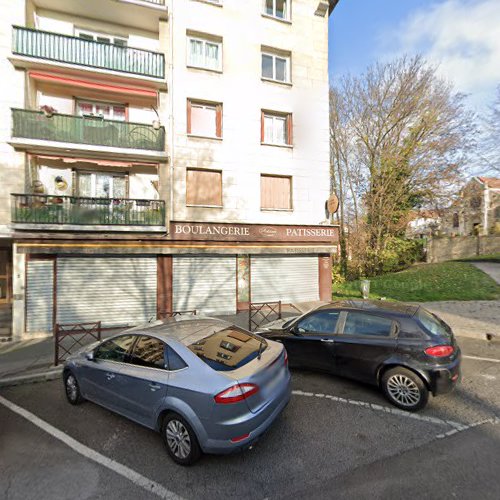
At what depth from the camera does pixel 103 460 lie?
10.0ft

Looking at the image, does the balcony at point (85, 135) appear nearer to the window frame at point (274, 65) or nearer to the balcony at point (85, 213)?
the balcony at point (85, 213)

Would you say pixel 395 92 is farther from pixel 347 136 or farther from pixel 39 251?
pixel 39 251

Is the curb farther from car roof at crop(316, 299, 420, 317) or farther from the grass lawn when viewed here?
the grass lawn

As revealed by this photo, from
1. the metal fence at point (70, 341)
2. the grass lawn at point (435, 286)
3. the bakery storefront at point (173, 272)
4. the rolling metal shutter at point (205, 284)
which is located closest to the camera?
the metal fence at point (70, 341)

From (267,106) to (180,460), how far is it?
12.2 m

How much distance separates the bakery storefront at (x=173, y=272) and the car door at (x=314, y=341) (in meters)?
5.96

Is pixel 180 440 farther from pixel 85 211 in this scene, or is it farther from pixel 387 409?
pixel 85 211

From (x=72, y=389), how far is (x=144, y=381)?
1993 millimetres

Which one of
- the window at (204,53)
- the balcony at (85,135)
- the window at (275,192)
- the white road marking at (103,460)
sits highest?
the window at (204,53)

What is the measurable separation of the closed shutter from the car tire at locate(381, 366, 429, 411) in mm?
9876

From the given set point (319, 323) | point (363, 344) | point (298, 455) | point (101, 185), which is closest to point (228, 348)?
point (298, 455)

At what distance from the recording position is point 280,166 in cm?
1145

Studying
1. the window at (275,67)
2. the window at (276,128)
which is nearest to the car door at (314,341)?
the window at (276,128)

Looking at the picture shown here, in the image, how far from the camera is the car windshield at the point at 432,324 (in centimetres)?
403
